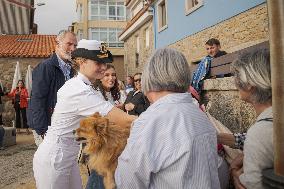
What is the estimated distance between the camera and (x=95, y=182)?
2504 millimetres

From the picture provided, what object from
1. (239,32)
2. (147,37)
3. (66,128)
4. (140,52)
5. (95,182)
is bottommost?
(95,182)

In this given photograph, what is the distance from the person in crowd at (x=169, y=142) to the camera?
1.65 metres

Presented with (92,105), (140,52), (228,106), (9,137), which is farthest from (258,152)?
(140,52)

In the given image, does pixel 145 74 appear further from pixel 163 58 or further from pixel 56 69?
pixel 56 69

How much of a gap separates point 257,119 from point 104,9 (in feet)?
133

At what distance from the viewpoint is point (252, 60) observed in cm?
200

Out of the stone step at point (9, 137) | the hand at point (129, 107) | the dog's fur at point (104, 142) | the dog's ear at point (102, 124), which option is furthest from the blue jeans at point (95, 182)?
the stone step at point (9, 137)

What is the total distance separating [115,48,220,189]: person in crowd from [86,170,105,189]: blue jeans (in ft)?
2.54

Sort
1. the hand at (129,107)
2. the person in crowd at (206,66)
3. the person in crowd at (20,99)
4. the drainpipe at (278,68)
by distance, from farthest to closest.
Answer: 1. the person in crowd at (20,99)
2. the person in crowd at (206,66)
3. the hand at (129,107)
4. the drainpipe at (278,68)

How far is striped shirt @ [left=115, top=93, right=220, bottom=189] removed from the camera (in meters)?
1.65

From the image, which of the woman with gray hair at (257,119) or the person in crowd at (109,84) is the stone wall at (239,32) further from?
the woman with gray hair at (257,119)

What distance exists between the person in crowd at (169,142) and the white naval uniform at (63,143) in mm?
896

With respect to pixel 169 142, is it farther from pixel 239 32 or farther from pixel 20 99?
pixel 20 99

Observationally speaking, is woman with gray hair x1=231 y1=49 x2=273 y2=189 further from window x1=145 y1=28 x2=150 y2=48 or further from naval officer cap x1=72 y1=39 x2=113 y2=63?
window x1=145 y1=28 x2=150 y2=48
